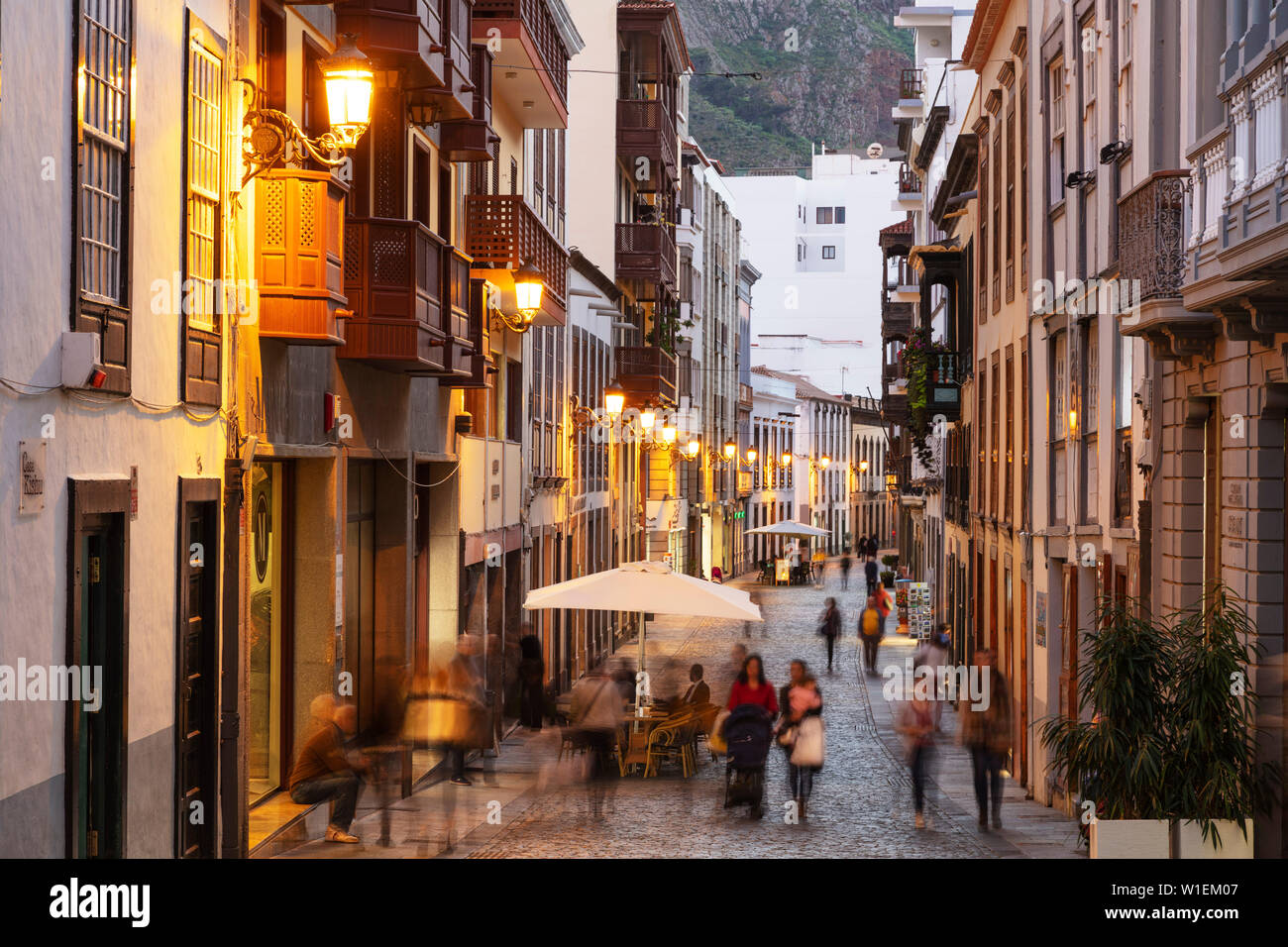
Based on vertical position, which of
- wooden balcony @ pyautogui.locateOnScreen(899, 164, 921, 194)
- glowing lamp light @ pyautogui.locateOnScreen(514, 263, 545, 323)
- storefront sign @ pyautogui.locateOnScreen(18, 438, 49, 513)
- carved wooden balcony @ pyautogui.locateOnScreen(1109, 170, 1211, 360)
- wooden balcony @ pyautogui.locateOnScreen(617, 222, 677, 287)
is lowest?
storefront sign @ pyautogui.locateOnScreen(18, 438, 49, 513)

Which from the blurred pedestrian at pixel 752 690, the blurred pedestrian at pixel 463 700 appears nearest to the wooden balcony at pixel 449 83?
the blurred pedestrian at pixel 463 700

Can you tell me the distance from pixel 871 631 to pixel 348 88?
73.6ft

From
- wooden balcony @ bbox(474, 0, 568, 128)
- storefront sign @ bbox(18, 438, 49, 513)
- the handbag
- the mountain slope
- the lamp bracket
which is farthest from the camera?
the mountain slope

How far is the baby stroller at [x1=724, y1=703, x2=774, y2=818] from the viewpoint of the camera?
53.9 ft

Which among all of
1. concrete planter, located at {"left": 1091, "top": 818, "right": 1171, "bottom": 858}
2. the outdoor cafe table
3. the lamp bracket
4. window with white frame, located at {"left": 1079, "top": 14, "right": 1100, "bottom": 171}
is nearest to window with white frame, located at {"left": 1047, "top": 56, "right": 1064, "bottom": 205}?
window with white frame, located at {"left": 1079, "top": 14, "right": 1100, "bottom": 171}

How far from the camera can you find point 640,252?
41.1 meters

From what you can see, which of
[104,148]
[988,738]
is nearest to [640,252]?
[988,738]

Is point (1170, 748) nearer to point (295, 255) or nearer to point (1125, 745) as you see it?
point (1125, 745)

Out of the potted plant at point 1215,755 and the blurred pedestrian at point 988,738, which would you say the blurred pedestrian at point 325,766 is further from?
the potted plant at point 1215,755

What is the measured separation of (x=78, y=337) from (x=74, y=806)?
104 inches

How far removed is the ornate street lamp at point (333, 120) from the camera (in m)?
→ 11.3

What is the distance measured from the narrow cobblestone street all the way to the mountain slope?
116 metres

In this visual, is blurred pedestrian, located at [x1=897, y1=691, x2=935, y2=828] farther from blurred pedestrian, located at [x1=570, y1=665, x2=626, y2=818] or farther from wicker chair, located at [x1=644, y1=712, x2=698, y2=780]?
wicker chair, located at [x1=644, y1=712, x2=698, y2=780]
